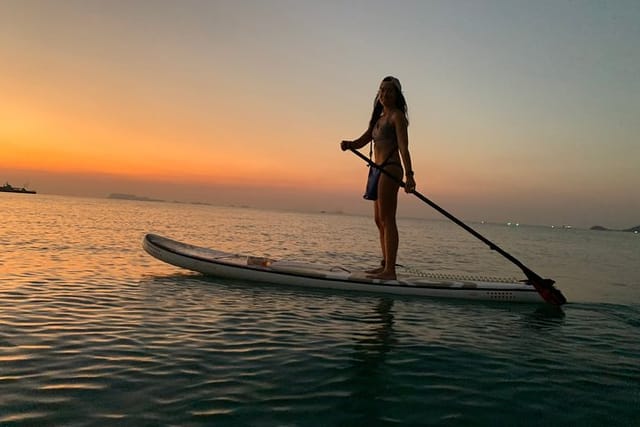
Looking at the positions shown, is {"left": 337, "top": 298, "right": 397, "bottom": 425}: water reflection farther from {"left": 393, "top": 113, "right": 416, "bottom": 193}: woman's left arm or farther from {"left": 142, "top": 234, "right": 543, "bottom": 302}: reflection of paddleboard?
{"left": 393, "top": 113, "right": 416, "bottom": 193}: woman's left arm

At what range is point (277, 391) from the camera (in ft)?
12.2

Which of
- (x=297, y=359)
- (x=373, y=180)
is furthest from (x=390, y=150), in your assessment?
(x=297, y=359)

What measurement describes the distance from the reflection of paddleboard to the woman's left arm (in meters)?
2.34

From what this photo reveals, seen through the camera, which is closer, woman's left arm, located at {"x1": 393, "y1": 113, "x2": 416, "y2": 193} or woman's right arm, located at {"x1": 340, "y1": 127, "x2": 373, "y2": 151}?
woman's left arm, located at {"x1": 393, "y1": 113, "x2": 416, "y2": 193}

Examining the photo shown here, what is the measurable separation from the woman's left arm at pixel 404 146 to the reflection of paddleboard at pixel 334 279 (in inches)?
92.0

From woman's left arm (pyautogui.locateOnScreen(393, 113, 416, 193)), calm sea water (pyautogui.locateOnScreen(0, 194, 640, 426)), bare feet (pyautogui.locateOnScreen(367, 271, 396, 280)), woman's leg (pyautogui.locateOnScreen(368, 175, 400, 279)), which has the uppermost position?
woman's left arm (pyautogui.locateOnScreen(393, 113, 416, 193))

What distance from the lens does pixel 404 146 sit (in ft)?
27.4

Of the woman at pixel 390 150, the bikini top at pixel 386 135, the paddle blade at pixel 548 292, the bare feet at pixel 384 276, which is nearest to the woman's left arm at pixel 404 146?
the woman at pixel 390 150

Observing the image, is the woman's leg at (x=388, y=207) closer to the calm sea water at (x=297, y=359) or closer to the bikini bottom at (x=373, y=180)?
the bikini bottom at (x=373, y=180)

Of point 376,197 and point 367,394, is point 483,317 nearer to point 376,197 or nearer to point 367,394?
point 376,197

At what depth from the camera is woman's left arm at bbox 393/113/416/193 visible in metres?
8.25

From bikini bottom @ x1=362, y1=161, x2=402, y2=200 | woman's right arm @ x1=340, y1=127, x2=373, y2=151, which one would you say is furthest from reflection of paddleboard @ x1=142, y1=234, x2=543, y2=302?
woman's right arm @ x1=340, y1=127, x2=373, y2=151

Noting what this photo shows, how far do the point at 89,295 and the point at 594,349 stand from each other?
8.40 meters

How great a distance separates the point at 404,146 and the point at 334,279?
11.0 ft
